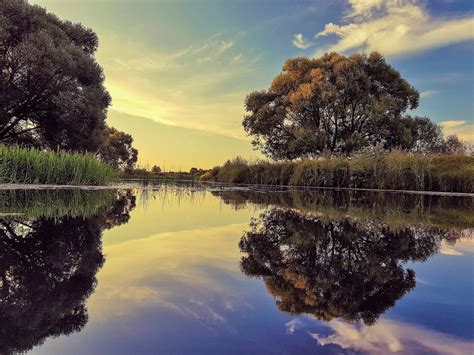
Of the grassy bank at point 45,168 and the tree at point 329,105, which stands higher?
the tree at point 329,105

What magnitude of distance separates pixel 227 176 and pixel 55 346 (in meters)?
22.5

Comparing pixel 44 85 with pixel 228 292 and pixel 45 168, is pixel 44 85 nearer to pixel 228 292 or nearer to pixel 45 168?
pixel 45 168

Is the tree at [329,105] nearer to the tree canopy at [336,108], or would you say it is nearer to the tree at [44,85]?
the tree canopy at [336,108]

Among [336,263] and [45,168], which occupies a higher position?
[45,168]

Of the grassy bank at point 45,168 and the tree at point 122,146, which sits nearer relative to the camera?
the grassy bank at point 45,168

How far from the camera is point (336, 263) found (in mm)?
2607

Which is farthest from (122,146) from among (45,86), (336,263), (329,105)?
(336,263)

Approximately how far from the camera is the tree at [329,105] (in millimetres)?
21859

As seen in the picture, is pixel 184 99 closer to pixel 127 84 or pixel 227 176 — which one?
pixel 127 84

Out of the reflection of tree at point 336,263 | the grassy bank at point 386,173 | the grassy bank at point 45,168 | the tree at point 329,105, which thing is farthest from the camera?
the tree at point 329,105

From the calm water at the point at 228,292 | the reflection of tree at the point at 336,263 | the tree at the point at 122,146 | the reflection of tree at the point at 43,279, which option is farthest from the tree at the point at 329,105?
the reflection of tree at the point at 43,279

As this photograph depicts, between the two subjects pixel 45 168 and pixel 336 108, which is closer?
pixel 45 168

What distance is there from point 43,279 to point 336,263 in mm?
1906

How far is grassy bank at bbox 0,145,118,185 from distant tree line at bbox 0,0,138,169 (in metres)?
3.45
